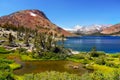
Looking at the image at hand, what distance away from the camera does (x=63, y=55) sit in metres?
130

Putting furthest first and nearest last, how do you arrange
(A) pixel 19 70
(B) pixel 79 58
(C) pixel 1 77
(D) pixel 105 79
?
(B) pixel 79 58, (A) pixel 19 70, (C) pixel 1 77, (D) pixel 105 79

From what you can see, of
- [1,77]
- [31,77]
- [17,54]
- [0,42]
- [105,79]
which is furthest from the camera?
[0,42]

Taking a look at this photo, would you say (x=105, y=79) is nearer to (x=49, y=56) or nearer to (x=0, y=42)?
(x=49, y=56)

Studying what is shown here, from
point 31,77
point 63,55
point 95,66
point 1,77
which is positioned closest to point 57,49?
point 63,55

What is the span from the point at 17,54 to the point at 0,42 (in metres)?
41.9

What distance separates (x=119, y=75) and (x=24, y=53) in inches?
3947

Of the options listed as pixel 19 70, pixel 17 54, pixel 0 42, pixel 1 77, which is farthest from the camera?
pixel 0 42

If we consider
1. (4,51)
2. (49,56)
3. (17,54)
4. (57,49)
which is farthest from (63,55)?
(4,51)

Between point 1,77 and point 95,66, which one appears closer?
point 1,77

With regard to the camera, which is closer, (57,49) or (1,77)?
(1,77)

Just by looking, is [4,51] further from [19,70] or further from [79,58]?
[19,70]

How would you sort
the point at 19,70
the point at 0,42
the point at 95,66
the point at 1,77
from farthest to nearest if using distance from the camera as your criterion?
the point at 0,42, the point at 95,66, the point at 19,70, the point at 1,77

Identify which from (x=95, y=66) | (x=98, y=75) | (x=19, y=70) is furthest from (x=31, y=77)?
(x=95, y=66)

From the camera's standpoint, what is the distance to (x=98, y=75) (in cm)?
Answer: 4684
